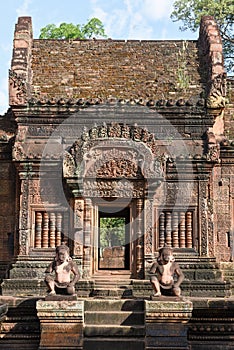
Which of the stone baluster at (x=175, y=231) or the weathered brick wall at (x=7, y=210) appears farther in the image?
the weathered brick wall at (x=7, y=210)

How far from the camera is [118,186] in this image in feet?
43.2

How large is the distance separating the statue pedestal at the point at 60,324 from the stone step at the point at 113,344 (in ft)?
0.73

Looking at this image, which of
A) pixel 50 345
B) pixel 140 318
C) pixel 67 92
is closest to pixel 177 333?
pixel 140 318

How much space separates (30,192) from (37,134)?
148 cm

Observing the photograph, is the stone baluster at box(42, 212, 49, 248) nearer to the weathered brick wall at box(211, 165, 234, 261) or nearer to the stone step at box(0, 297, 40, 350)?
the stone step at box(0, 297, 40, 350)

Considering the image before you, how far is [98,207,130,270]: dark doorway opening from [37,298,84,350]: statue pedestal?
447cm

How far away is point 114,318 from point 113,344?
0.57m

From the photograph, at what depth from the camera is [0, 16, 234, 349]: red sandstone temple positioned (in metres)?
12.9

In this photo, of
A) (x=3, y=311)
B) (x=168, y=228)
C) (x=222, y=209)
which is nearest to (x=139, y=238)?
(x=168, y=228)

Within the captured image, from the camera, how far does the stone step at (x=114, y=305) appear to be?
34.7 feet

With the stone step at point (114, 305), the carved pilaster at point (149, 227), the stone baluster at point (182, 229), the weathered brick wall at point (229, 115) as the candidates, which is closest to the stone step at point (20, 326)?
the stone step at point (114, 305)

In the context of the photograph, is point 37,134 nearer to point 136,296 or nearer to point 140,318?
point 136,296

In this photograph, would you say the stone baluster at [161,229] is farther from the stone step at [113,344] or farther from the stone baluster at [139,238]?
the stone step at [113,344]

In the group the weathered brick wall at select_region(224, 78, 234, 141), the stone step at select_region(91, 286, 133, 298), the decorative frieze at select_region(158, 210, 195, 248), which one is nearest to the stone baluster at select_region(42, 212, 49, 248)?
the stone step at select_region(91, 286, 133, 298)
